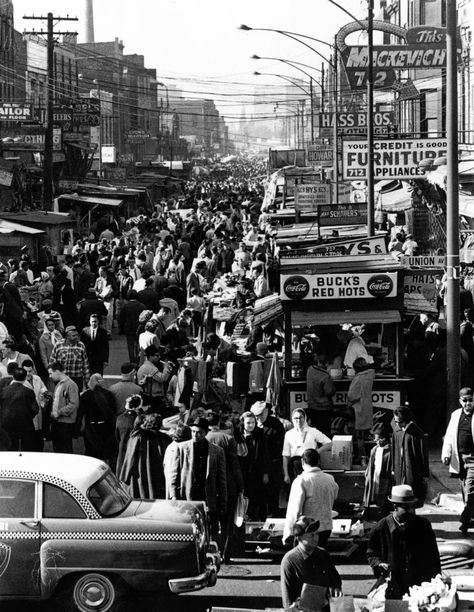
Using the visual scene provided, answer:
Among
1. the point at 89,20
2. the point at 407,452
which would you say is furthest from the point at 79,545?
the point at 89,20

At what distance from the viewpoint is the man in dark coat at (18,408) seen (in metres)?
14.4

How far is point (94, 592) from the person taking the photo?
9.87m

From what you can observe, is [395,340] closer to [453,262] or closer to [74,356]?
[453,262]

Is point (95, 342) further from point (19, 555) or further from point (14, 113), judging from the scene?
point (14, 113)

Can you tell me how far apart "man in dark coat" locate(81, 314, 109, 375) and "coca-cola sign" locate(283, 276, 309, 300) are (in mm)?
4789

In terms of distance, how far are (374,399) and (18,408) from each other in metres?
4.23

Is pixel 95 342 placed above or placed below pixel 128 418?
above

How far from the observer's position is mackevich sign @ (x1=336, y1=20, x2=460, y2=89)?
112 feet

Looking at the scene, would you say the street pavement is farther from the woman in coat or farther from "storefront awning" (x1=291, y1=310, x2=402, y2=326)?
"storefront awning" (x1=291, y1=310, x2=402, y2=326)

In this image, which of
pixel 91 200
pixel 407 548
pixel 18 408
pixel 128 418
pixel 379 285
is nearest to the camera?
pixel 407 548

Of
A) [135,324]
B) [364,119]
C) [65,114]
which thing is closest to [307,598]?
[135,324]

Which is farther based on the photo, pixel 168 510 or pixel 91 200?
pixel 91 200

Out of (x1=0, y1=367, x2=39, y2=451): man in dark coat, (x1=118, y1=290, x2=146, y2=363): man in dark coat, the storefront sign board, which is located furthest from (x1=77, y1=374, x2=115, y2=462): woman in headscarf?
the storefront sign board

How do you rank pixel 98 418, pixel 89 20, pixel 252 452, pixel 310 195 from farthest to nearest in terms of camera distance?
pixel 89 20 < pixel 310 195 < pixel 98 418 < pixel 252 452
